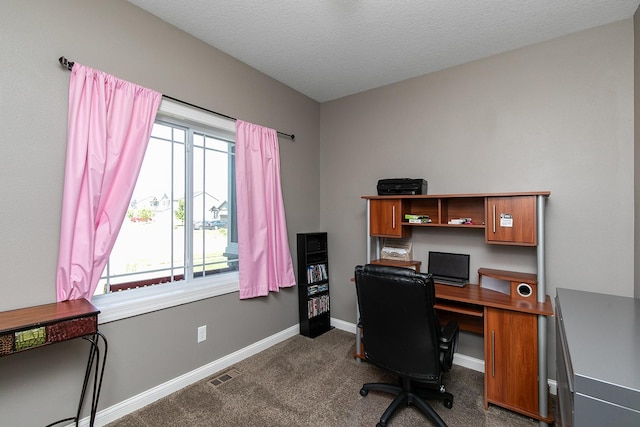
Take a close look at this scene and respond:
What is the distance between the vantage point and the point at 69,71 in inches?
68.6

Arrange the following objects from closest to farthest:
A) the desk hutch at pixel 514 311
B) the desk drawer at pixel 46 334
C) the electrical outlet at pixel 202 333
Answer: the desk drawer at pixel 46 334 → the desk hutch at pixel 514 311 → the electrical outlet at pixel 202 333

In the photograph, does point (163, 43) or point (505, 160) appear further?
point (505, 160)

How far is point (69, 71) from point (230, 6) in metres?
1.11

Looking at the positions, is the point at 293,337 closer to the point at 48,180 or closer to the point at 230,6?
the point at 48,180

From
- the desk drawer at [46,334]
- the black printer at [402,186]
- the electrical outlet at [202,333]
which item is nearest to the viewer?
the desk drawer at [46,334]

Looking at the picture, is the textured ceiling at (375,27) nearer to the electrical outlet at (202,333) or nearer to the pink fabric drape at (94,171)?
the pink fabric drape at (94,171)

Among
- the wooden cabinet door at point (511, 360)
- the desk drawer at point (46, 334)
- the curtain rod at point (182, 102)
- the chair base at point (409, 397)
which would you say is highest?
the curtain rod at point (182, 102)

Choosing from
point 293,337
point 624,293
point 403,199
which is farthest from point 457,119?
point 293,337

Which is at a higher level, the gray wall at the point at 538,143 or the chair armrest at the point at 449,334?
the gray wall at the point at 538,143

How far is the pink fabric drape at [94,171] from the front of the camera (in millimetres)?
1705

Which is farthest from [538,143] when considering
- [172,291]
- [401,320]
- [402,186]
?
[172,291]

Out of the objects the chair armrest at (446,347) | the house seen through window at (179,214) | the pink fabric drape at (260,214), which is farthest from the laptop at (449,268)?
the house seen through window at (179,214)

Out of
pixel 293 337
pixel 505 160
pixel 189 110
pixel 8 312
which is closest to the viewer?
pixel 8 312

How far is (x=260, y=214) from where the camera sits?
280 centimetres
